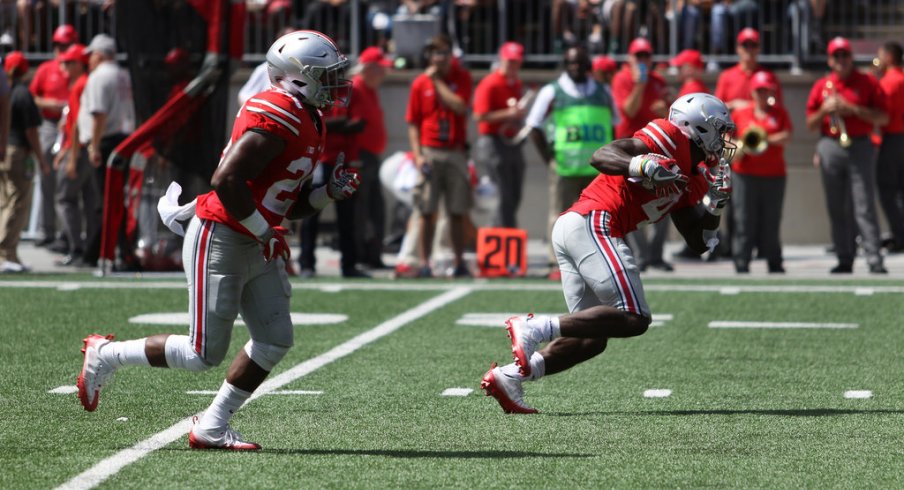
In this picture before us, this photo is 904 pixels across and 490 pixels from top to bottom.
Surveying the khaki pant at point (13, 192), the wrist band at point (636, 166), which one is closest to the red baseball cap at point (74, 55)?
the khaki pant at point (13, 192)

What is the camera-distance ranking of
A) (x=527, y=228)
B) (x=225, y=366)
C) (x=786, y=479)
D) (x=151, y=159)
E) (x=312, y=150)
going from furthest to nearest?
1. (x=527, y=228)
2. (x=151, y=159)
3. (x=225, y=366)
4. (x=312, y=150)
5. (x=786, y=479)

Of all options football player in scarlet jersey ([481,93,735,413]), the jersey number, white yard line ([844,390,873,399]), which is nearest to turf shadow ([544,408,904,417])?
football player in scarlet jersey ([481,93,735,413])

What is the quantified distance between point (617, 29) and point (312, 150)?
13.9 meters

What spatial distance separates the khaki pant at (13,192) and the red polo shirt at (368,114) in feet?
9.23

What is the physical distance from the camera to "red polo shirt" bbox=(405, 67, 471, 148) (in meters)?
13.7

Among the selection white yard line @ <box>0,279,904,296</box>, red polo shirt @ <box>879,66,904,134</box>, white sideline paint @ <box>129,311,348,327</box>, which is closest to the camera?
white sideline paint @ <box>129,311,348,327</box>

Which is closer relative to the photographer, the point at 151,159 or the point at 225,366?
the point at 225,366

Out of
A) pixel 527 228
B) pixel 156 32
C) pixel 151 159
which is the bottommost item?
pixel 527 228

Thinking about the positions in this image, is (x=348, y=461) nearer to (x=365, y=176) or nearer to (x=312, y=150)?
(x=312, y=150)

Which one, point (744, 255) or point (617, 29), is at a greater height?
point (617, 29)

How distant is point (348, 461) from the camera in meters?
5.88

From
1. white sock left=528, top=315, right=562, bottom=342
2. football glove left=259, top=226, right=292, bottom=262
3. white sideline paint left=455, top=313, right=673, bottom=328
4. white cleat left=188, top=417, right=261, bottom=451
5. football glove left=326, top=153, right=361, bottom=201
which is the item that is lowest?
white sideline paint left=455, top=313, right=673, bottom=328

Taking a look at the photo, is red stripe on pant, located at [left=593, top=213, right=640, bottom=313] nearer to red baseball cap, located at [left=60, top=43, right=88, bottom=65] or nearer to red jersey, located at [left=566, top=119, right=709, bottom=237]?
Answer: red jersey, located at [left=566, top=119, right=709, bottom=237]

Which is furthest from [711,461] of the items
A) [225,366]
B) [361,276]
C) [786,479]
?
[361,276]
